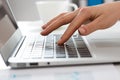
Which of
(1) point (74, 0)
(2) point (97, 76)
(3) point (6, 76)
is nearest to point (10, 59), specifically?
A: (3) point (6, 76)

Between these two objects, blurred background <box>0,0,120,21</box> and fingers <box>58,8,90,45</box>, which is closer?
fingers <box>58,8,90,45</box>

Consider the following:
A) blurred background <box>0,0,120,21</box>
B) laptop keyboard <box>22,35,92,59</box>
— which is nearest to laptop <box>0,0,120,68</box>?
laptop keyboard <box>22,35,92,59</box>

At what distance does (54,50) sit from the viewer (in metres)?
0.50

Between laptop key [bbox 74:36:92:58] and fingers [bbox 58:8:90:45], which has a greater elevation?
fingers [bbox 58:8:90:45]

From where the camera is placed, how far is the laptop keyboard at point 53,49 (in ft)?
1.51

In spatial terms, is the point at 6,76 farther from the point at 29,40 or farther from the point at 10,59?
the point at 29,40

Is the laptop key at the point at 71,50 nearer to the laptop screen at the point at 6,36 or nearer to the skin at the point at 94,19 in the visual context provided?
the skin at the point at 94,19

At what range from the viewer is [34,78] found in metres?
0.40

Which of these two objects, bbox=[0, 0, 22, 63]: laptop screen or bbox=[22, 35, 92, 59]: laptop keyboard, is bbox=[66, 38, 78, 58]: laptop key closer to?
bbox=[22, 35, 92, 59]: laptop keyboard

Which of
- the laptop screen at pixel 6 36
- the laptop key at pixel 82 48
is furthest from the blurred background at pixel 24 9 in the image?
the laptop key at pixel 82 48

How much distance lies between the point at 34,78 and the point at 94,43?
0.20 meters

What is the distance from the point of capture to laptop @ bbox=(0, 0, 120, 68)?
44 centimetres

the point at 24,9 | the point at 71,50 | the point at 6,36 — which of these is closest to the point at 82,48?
the point at 71,50

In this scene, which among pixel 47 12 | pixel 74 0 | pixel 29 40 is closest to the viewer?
pixel 29 40
